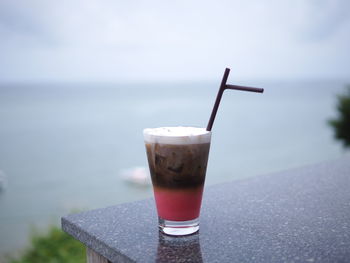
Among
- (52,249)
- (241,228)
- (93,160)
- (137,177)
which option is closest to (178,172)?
(241,228)

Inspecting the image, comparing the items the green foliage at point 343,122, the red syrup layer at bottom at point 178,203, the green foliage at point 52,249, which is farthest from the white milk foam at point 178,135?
the green foliage at point 343,122

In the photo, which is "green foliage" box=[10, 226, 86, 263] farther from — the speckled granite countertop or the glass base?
the glass base

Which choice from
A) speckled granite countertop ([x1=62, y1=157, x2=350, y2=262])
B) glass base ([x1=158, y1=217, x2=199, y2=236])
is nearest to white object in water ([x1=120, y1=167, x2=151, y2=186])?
speckled granite countertop ([x1=62, y1=157, x2=350, y2=262])

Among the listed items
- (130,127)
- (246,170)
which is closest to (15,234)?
(246,170)

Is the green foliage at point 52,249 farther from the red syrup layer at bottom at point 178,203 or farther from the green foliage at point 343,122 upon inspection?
the green foliage at point 343,122

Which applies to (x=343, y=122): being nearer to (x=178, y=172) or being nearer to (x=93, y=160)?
(x=178, y=172)

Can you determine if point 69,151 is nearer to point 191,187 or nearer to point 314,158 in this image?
point 314,158
